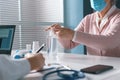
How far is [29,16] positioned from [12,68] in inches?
74.3

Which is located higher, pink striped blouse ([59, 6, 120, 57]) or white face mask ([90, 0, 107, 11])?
white face mask ([90, 0, 107, 11])

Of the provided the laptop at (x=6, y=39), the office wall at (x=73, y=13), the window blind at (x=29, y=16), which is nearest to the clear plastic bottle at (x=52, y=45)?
the laptop at (x=6, y=39)

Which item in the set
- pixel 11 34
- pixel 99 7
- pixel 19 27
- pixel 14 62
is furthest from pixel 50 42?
pixel 19 27

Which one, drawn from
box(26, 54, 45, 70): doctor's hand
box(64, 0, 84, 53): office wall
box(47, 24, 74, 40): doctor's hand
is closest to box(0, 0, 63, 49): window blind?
box(64, 0, 84, 53): office wall

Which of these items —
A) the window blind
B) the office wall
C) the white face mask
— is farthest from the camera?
the office wall

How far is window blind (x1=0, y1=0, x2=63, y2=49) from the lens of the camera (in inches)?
99.9

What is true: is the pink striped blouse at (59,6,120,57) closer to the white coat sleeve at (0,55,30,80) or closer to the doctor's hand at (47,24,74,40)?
the doctor's hand at (47,24,74,40)

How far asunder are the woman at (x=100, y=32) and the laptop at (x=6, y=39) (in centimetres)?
33

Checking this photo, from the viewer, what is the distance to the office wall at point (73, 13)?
2695 millimetres

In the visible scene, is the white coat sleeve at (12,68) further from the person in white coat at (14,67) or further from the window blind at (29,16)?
the window blind at (29,16)

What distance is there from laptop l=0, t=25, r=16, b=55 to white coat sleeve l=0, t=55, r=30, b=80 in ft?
1.68

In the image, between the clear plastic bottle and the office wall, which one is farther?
the office wall

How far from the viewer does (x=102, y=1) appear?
6.14 feet

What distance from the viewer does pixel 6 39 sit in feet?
4.51
